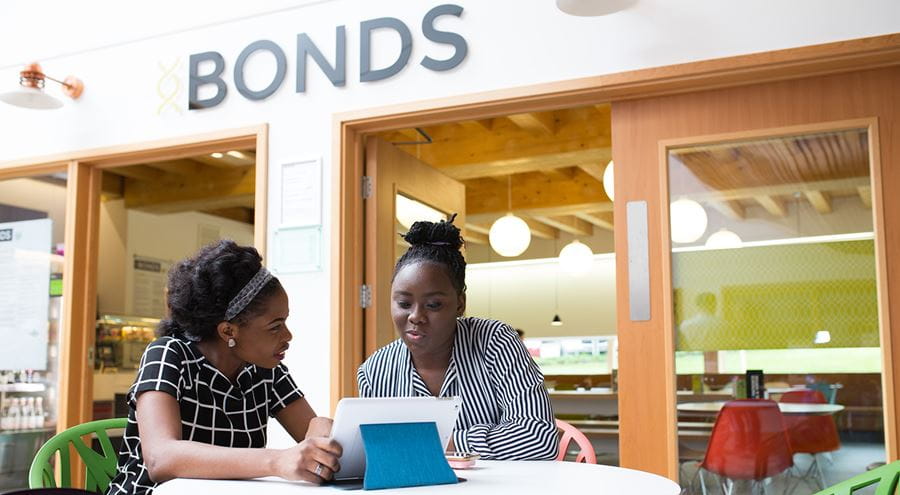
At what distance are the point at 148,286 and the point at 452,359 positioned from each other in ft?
19.6

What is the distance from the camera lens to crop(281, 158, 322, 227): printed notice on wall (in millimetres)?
4121

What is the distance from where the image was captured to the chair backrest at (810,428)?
3.28 meters

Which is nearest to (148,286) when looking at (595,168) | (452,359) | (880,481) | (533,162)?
(533,162)

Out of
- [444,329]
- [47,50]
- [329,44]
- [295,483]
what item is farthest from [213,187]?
[295,483]

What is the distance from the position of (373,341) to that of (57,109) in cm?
225

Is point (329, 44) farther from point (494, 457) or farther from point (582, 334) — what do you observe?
point (582, 334)

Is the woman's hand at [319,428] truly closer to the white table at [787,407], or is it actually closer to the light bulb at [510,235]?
the white table at [787,407]

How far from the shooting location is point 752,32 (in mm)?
3398

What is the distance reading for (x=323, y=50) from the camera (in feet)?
13.7

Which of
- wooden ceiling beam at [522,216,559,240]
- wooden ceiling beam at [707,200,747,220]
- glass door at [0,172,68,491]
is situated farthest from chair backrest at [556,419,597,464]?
wooden ceiling beam at [522,216,559,240]

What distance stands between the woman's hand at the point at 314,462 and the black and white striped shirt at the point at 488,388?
→ 64cm

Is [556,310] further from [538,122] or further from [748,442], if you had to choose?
[748,442]

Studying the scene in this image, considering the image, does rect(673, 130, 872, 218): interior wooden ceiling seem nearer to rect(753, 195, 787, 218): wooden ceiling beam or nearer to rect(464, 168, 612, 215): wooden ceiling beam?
rect(753, 195, 787, 218): wooden ceiling beam

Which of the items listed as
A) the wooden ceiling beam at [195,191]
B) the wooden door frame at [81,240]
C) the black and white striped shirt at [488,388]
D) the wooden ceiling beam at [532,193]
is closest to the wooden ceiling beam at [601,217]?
the wooden ceiling beam at [532,193]
